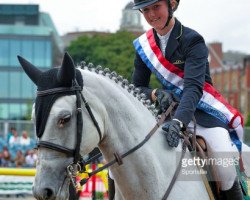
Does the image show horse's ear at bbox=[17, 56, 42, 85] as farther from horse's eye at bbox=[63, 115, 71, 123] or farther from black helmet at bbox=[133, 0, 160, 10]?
black helmet at bbox=[133, 0, 160, 10]

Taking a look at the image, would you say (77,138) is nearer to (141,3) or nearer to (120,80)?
(120,80)

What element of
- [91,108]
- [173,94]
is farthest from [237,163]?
[91,108]

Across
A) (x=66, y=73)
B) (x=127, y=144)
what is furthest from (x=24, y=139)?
(x=66, y=73)

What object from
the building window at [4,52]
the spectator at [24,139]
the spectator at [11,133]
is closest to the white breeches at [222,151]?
the spectator at [24,139]

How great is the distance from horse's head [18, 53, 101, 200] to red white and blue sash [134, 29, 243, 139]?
4.21 ft

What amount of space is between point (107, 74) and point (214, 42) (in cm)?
11049

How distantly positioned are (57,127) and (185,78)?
1.43m

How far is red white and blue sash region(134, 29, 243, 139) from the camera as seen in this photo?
6078 millimetres

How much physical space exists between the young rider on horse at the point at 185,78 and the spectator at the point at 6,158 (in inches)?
566

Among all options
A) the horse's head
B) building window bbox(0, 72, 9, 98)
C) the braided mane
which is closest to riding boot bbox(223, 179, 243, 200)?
the braided mane

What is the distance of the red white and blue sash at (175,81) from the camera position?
6.08m

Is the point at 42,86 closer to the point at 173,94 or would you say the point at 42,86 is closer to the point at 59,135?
the point at 59,135

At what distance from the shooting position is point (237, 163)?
615 cm

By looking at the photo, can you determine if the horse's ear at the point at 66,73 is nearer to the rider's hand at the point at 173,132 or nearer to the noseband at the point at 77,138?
the noseband at the point at 77,138
